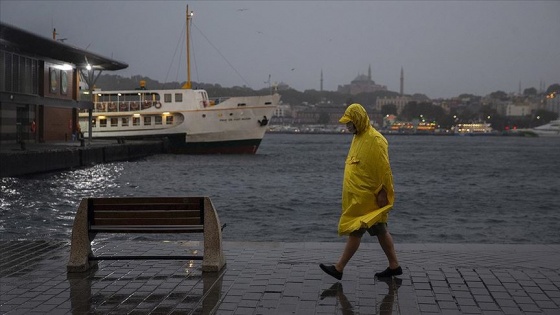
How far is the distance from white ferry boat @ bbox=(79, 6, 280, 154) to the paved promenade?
50.7m

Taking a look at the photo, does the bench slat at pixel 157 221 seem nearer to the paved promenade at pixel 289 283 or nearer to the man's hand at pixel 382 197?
the paved promenade at pixel 289 283

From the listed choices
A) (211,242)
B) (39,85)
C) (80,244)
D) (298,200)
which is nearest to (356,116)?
(211,242)

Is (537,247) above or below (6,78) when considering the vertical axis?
below

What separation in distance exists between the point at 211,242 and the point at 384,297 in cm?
195

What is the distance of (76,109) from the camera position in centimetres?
5350

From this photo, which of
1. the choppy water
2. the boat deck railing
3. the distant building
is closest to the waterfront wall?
the choppy water

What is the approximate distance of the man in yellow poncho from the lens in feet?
25.3

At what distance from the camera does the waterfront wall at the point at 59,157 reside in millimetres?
29797

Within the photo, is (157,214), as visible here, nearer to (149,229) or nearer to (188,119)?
(149,229)

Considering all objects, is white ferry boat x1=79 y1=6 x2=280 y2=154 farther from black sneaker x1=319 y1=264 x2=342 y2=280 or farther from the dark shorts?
black sneaker x1=319 y1=264 x2=342 y2=280

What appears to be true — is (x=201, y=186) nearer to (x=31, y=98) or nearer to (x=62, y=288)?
(x=31, y=98)

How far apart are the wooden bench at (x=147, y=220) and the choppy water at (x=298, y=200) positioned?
18.8 ft

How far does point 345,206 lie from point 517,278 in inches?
66.7

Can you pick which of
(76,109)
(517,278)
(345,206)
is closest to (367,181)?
(345,206)
